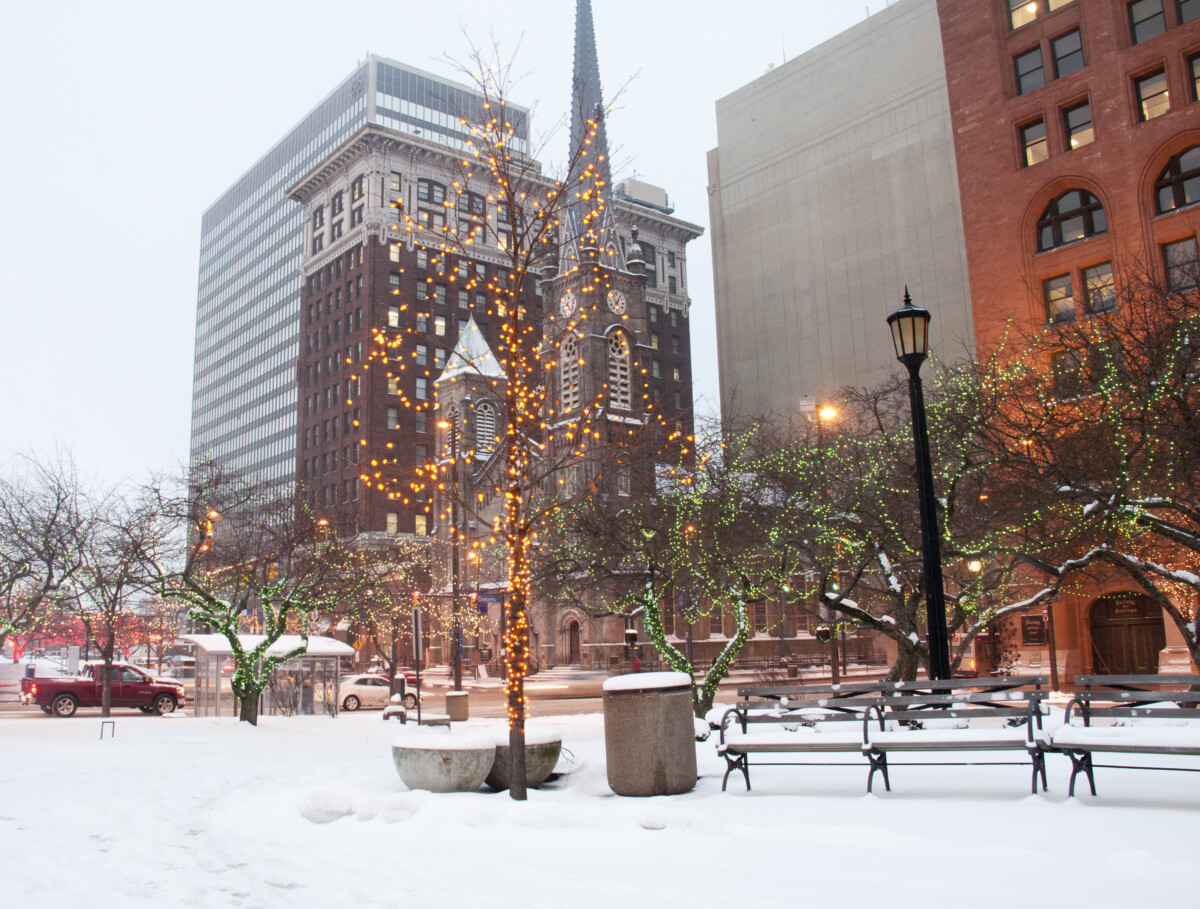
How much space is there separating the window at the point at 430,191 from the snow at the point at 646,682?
3371 inches

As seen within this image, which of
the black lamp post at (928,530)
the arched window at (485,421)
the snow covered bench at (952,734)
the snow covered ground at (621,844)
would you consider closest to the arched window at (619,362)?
the arched window at (485,421)

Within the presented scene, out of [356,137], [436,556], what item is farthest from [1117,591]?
[356,137]

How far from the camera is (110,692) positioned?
2847 centimetres

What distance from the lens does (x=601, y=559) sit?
2383cm

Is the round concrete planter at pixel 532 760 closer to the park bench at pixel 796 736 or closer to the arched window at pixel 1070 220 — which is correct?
the park bench at pixel 796 736

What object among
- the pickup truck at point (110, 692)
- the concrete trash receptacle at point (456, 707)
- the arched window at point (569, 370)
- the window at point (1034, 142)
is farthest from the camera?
the arched window at point (569, 370)

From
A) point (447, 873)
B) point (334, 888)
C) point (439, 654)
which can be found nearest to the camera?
point (334, 888)

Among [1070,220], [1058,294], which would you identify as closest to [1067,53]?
[1070,220]

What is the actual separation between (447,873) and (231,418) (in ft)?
421

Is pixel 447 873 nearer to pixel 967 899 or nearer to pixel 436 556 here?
pixel 967 899

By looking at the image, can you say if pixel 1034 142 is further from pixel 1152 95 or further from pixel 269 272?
pixel 269 272

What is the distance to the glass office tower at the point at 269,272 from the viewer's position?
10506 centimetres

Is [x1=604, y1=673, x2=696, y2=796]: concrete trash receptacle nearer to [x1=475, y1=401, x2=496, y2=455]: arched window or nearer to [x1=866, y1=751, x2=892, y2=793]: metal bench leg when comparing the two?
[x1=866, y1=751, x2=892, y2=793]: metal bench leg

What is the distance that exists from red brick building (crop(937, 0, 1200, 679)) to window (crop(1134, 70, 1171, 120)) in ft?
0.13
